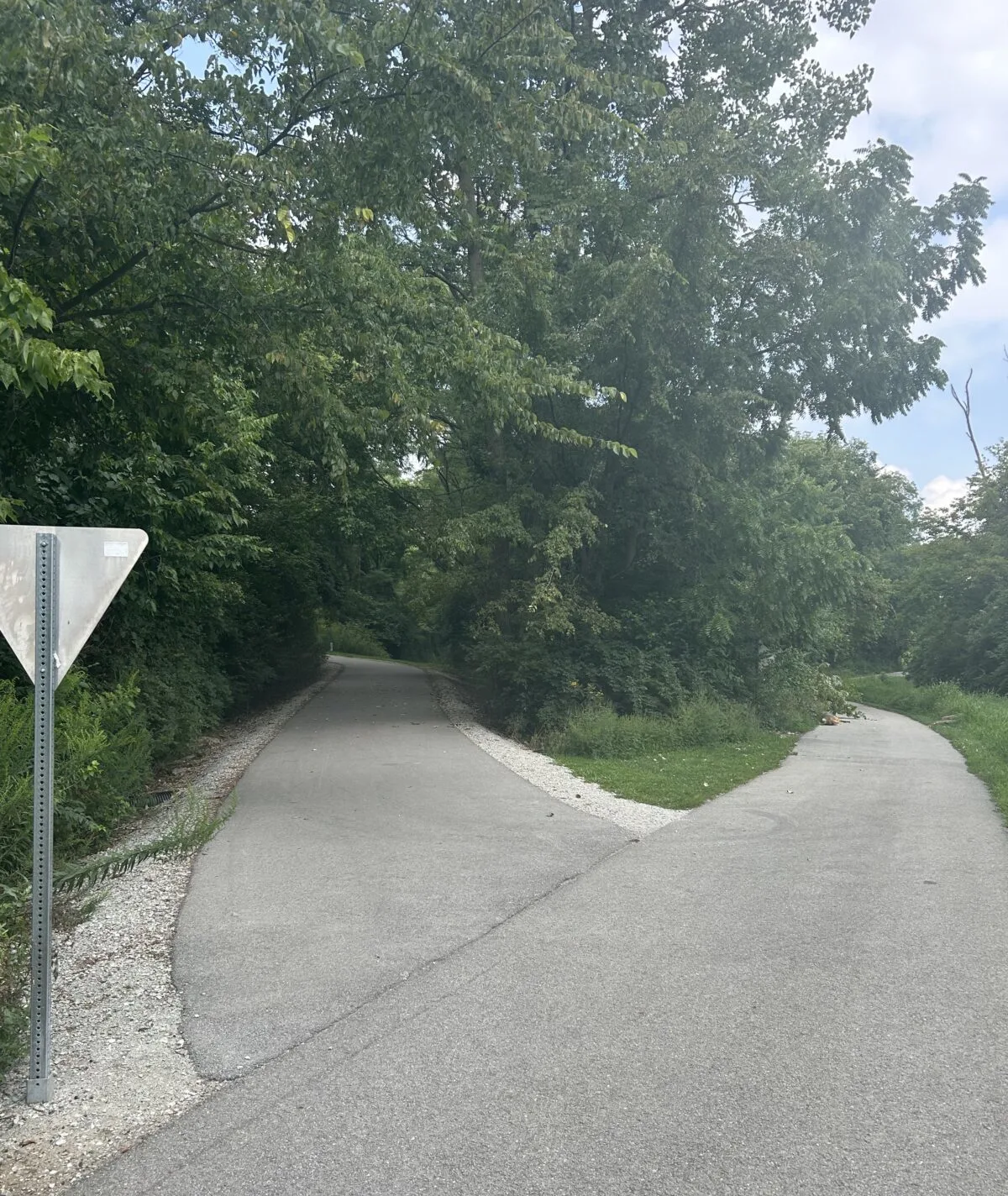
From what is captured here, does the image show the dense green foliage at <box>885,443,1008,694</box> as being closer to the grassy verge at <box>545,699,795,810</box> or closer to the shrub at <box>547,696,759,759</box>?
the grassy verge at <box>545,699,795,810</box>

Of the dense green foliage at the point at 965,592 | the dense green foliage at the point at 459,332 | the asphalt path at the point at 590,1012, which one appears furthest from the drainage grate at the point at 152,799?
the dense green foliage at the point at 965,592

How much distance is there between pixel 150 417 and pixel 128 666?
405 centimetres

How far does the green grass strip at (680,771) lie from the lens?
11.8m

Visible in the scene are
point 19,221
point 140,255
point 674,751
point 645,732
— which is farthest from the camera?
point 645,732

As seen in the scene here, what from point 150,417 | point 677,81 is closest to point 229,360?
point 150,417

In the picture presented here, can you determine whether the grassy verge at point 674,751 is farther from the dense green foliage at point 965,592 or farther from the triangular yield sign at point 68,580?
the dense green foliage at point 965,592

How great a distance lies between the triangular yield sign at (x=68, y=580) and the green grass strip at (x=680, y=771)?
26.5ft

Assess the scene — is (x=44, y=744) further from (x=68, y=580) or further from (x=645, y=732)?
(x=645, y=732)

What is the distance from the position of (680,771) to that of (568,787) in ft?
8.26

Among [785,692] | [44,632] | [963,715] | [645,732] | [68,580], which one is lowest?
[963,715]

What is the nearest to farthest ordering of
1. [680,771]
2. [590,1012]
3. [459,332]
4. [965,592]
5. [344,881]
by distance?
1. [590,1012]
2. [344,881]
3. [459,332]
4. [680,771]
5. [965,592]

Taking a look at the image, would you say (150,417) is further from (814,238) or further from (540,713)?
(814,238)

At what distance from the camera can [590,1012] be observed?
4828mm

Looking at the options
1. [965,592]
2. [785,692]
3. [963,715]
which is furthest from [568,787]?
[965,592]
